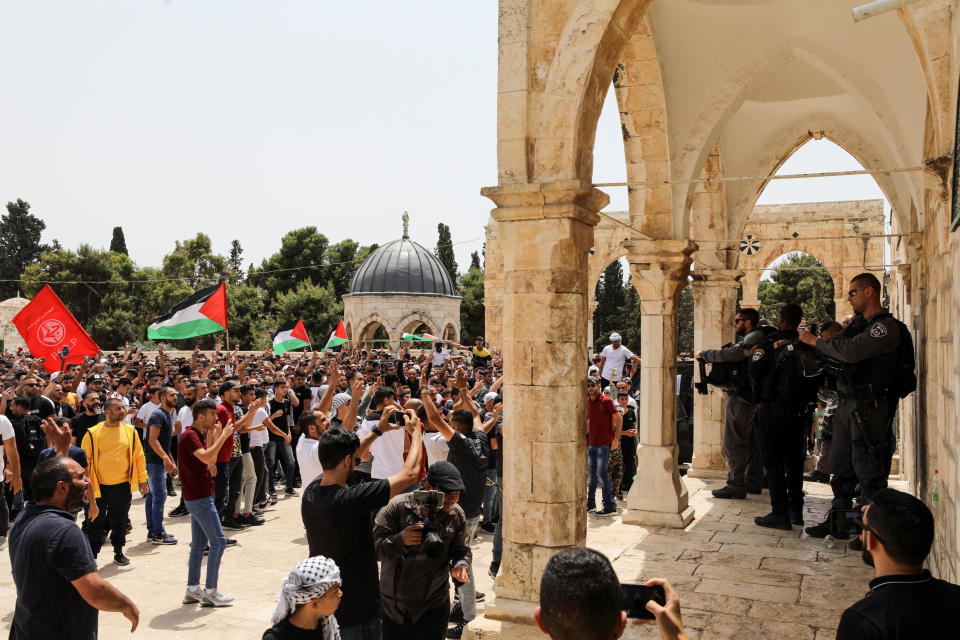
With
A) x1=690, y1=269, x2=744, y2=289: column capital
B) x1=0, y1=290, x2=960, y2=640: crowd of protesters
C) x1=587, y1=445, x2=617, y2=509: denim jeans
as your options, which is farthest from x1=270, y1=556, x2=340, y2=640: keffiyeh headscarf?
x1=690, y1=269, x2=744, y2=289: column capital

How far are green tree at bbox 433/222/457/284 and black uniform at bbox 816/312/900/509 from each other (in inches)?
1860

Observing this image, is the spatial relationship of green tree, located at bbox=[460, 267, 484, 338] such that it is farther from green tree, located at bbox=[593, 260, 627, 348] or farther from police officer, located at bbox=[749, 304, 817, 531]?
police officer, located at bbox=[749, 304, 817, 531]

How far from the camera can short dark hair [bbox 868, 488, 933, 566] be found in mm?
2209

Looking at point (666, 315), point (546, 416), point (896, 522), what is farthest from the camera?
point (666, 315)

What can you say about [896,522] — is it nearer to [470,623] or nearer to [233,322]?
[470,623]

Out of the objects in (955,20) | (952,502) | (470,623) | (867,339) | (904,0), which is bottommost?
(470,623)

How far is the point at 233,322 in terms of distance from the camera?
43875 millimetres

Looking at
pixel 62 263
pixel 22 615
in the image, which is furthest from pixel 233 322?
pixel 22 615

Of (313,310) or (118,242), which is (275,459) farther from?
(118,242)

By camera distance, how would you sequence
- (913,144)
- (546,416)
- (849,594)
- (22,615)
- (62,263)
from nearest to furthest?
1. (22,615)
2. (546,416)
3. (849,594)
4. (913,144)
5. (62,263)

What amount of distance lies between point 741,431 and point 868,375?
9.46ft

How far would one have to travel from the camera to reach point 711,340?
10.0 m

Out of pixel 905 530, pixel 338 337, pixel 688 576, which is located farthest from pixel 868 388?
pixel 338 337

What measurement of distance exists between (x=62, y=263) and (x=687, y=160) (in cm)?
4373
